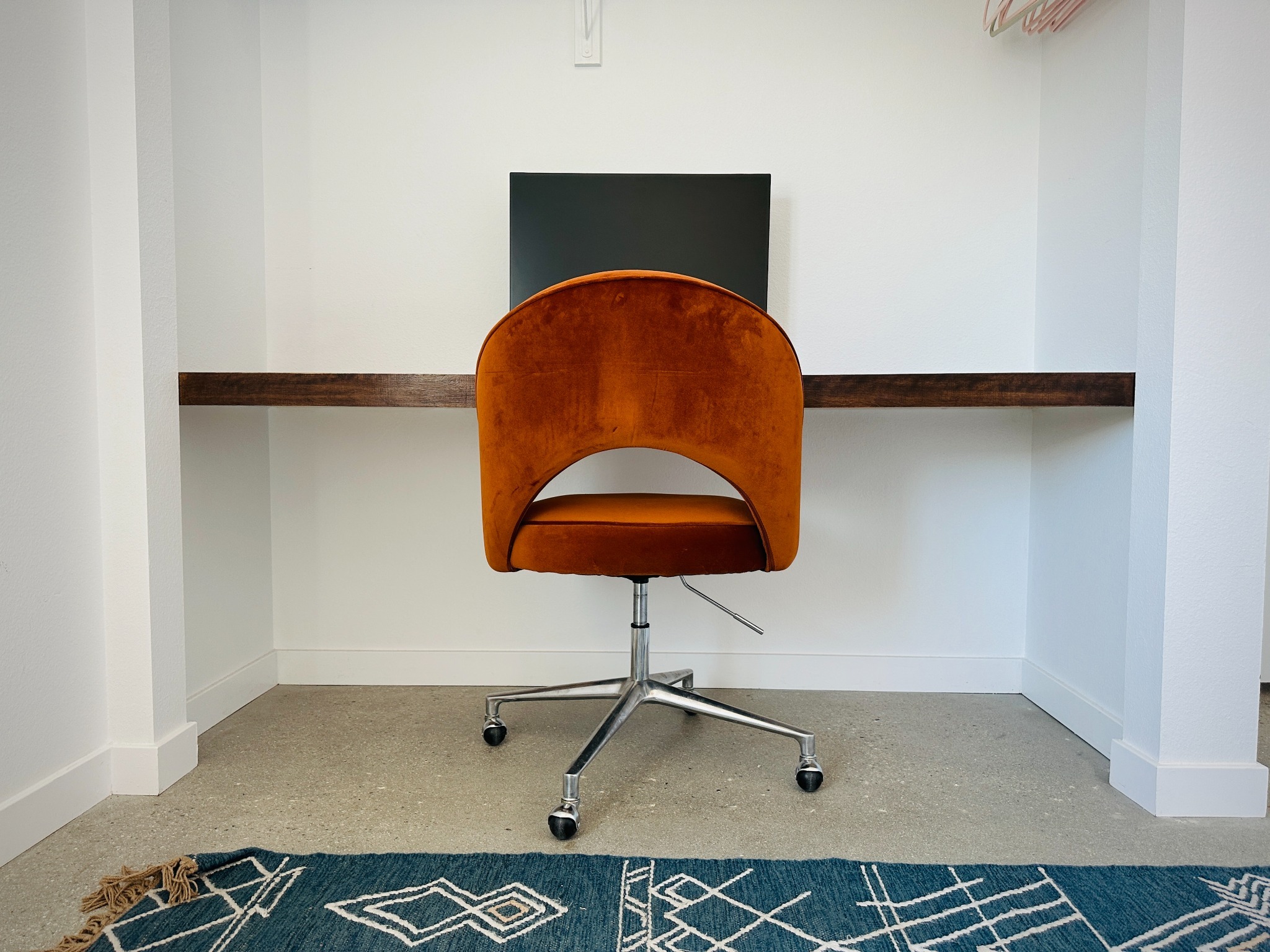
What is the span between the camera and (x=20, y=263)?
1303mm

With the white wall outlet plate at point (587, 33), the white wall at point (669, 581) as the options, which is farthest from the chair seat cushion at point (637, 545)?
the white wall outlet plate at point (587, 33)

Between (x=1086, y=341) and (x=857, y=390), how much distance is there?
2.30 feet

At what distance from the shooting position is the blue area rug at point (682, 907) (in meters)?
1.02

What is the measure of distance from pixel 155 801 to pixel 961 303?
2264 mm

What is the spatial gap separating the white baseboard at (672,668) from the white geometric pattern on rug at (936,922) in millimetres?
950

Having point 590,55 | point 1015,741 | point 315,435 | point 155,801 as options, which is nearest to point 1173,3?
point 590,55

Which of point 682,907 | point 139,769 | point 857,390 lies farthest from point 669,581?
point 139,769

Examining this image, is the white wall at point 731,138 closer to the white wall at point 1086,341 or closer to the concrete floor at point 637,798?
the white wall at point 1086,341

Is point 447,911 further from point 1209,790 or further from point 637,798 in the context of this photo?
point 1209,790

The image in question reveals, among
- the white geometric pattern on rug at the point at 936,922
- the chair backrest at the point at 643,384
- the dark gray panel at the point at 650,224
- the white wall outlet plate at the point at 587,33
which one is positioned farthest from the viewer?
the white wall outlet plate at the point at 587,33

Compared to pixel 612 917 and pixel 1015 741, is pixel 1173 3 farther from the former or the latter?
pixel 612 917

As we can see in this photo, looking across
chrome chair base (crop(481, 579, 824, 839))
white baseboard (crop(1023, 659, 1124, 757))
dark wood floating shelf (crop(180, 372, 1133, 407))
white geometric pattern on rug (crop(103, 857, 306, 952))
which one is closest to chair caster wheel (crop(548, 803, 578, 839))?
chrome chair base (crop(481, 579, 824, 839))

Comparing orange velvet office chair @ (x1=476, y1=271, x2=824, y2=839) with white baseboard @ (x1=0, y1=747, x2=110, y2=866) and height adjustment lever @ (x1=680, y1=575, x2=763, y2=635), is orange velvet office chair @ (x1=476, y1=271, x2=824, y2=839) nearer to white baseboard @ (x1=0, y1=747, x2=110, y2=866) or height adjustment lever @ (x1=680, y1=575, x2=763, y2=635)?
height adjustment lever @ (x1=680, y1=575, x2=763, y2=635)

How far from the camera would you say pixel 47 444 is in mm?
1363
